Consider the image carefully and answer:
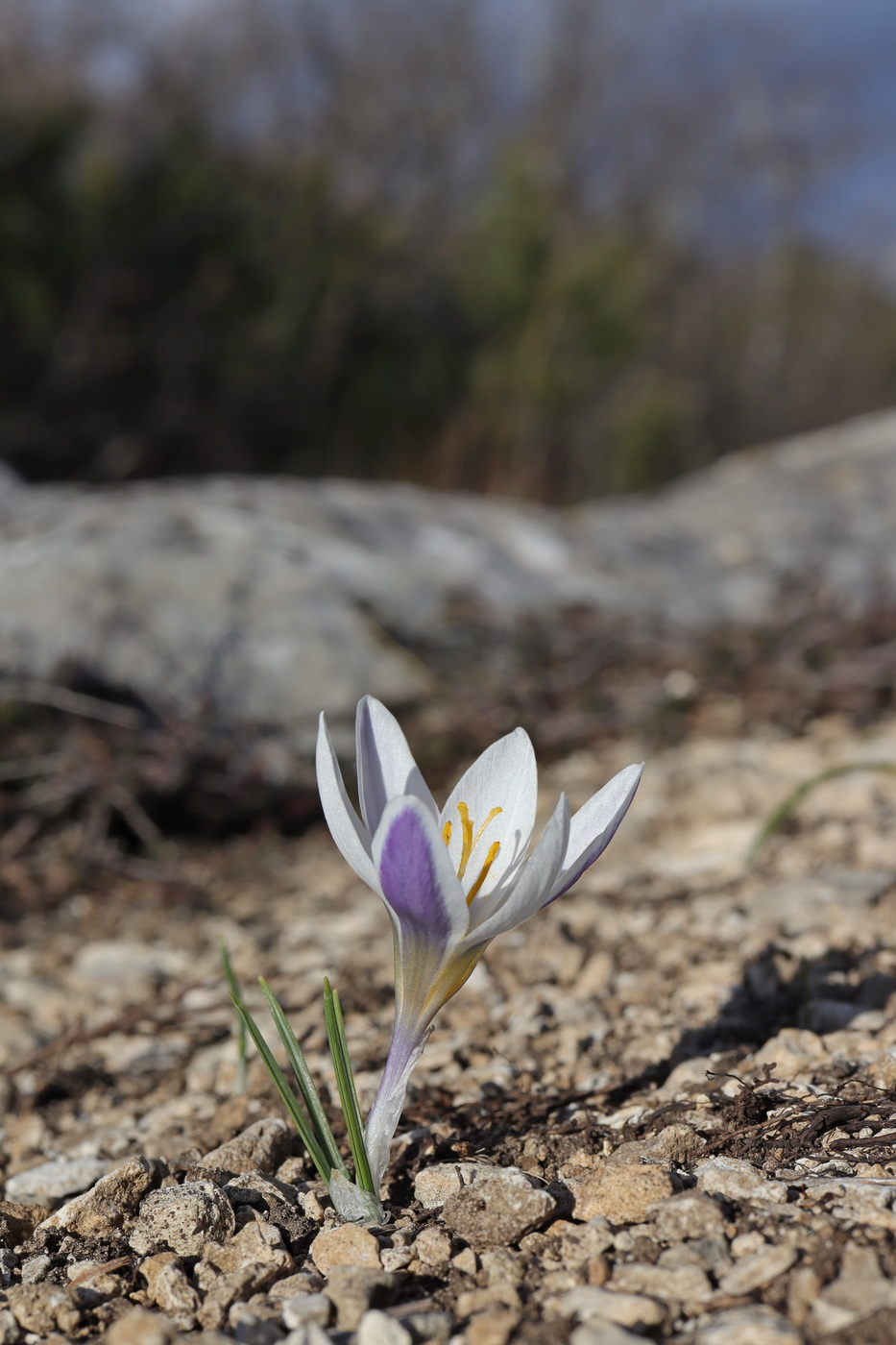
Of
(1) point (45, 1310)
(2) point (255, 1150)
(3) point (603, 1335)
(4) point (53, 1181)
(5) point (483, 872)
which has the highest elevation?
(5) point (483, 872)

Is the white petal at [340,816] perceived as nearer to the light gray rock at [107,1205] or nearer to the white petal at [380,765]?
the white petal at [380,765]

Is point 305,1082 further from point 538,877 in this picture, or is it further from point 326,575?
point 326,575

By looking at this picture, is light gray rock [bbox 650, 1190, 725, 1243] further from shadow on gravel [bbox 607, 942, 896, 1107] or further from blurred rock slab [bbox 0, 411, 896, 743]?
blurred rock slab [bbox 0, 411, 896, 743]

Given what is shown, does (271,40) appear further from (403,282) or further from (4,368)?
(4,368)

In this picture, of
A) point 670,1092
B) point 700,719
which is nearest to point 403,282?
point 700,719

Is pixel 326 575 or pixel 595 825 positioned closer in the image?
pixel 595 825

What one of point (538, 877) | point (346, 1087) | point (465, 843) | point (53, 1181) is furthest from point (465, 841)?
point (53, 1181)

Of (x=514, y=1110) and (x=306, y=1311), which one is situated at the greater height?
(x=306, y=1311)
